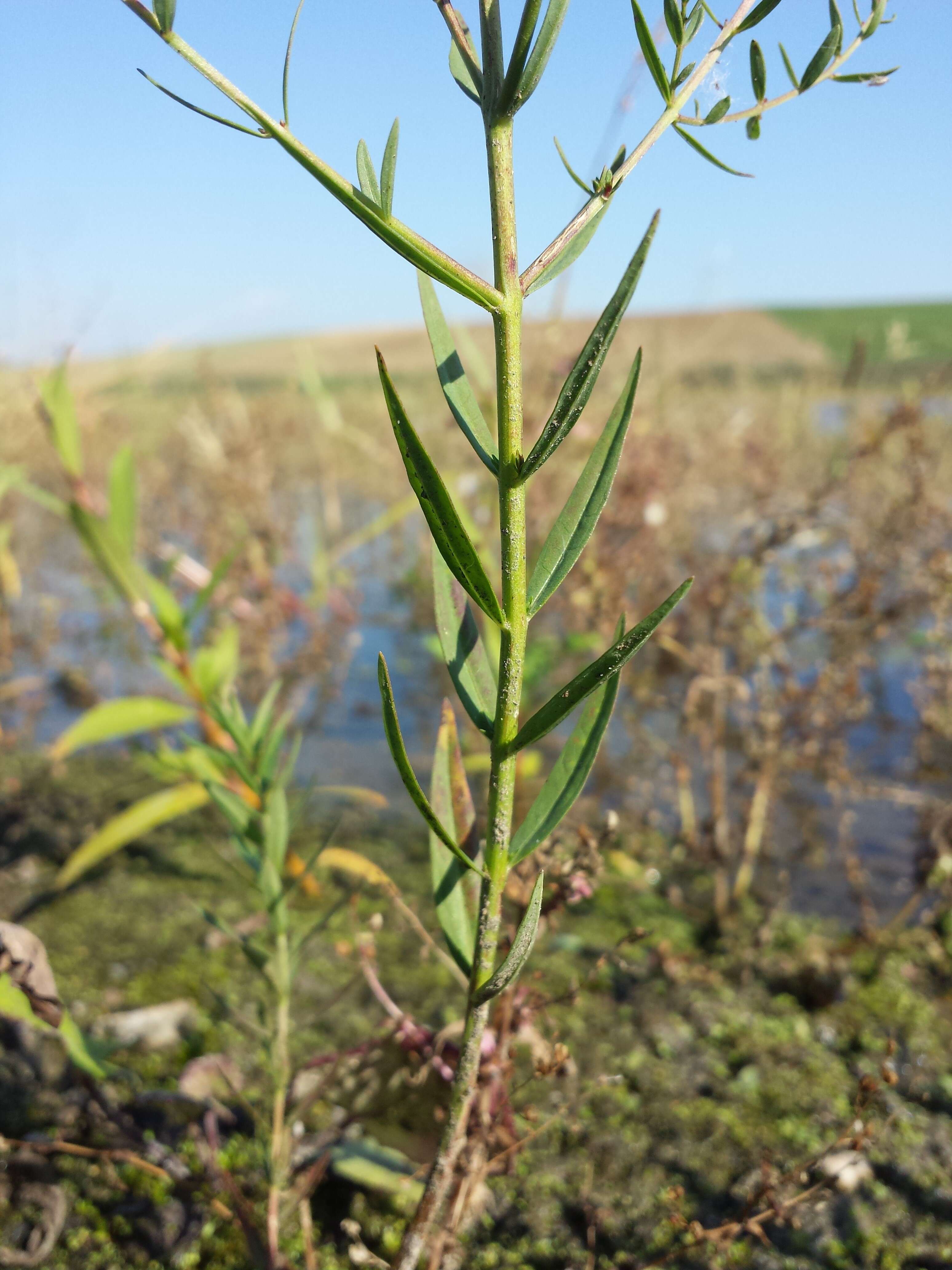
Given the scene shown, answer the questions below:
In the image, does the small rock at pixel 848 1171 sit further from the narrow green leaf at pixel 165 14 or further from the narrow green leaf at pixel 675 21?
the narrow green leaf at pixel 165 14

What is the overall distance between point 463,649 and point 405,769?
12 centimetres

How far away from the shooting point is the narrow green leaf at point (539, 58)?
507 mm

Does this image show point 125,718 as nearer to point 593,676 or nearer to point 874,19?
point 593,676

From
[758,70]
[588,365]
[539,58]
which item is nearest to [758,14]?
[758,70]

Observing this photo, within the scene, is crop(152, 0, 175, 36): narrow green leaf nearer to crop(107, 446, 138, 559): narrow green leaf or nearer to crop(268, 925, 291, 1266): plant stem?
crop(268, 925, 291, 1266): plant stem

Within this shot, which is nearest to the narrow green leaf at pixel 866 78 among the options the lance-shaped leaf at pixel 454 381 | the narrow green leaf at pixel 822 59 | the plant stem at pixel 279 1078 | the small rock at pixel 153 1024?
the narrow green leaf at pixel 822 59

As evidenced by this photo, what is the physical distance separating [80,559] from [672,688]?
376cm

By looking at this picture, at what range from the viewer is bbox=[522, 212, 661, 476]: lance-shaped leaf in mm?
511

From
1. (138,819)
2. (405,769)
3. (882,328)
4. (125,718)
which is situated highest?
(882,328)

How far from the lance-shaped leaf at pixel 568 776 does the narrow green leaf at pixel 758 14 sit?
1.41 ft

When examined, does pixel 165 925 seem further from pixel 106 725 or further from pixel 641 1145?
pixel 641 1145

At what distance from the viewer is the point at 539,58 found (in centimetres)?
51

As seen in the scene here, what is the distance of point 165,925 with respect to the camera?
195 cm

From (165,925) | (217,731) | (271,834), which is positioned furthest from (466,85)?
→ (165,925)
